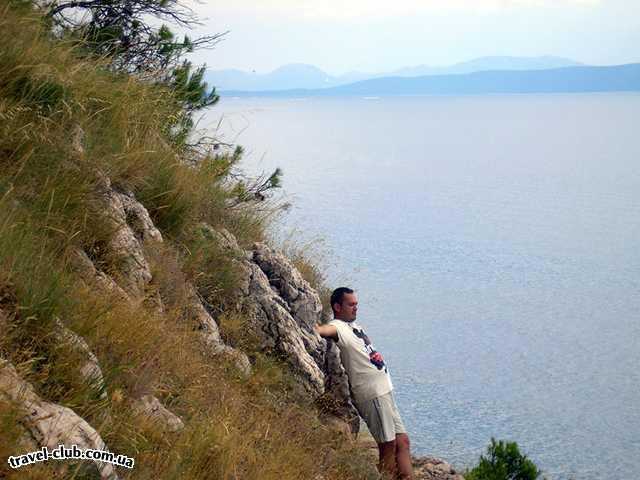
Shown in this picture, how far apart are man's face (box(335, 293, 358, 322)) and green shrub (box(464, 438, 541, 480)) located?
410 cm

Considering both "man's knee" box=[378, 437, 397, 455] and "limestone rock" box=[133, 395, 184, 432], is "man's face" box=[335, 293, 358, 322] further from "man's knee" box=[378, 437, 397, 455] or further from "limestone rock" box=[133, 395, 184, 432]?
"limestone rock" box=[133, 395, 184, 432]

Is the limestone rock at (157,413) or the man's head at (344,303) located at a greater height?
the limestone rock at (157,413)

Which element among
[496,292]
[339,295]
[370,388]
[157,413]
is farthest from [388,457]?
[496,292]

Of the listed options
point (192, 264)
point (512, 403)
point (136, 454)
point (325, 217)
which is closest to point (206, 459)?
point (136, 454)

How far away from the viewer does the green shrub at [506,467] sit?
1340 centimetres

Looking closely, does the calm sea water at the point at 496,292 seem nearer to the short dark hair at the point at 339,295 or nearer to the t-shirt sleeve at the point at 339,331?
the short dark hair at the point at 339,295

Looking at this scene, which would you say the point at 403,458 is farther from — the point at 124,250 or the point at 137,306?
the point at 137,306

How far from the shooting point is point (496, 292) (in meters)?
34.2

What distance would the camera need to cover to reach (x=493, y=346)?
28.3 metres

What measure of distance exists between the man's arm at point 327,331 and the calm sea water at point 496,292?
402 centimetres

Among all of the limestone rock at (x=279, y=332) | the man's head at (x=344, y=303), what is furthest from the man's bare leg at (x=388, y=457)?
the man's head at (x=344, y=303)

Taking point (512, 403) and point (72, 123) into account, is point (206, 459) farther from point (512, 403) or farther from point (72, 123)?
point (512, 403)

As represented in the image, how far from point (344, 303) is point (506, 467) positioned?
15.4ft

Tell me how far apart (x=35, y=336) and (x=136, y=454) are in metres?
0.88
